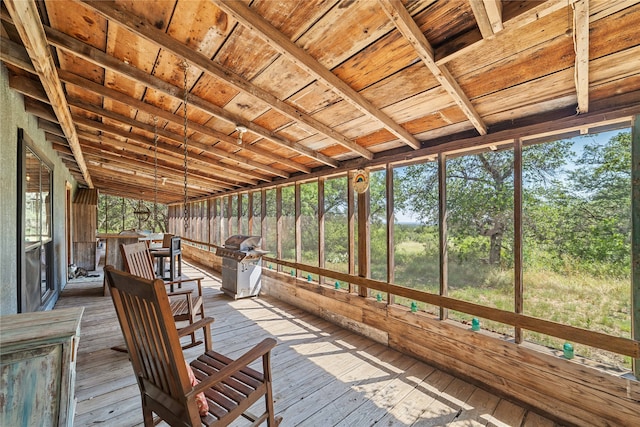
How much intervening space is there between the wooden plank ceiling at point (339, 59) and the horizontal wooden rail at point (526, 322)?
4.95 feet

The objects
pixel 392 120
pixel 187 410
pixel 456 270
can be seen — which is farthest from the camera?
pixel 456 270

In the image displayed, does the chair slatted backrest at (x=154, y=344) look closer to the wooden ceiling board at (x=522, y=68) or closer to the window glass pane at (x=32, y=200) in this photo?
the window glass pane at (x=32, y=200)

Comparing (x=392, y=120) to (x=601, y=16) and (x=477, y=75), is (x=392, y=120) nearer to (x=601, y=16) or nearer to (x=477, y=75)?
(x=477, y=75)

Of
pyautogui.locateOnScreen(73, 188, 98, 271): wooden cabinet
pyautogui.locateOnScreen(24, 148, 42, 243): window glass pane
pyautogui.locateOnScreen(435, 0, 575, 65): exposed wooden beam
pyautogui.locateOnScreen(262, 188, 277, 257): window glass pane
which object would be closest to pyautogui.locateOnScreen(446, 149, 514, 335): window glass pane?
pyautogui.locateOnScreen(435, 0, 575, 65): exposed wooden beam

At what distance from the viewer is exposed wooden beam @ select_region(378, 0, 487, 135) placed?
4.00ft

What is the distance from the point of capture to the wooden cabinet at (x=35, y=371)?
1089mm

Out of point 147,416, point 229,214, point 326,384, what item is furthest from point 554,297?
point 229,214

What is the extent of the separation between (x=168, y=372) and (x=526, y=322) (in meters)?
2.44

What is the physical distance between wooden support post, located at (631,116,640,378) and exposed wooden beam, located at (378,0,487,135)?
3.26ft

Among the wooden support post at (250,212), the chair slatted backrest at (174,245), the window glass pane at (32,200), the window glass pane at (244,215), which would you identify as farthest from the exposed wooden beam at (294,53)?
the window glass pane at (244,215)

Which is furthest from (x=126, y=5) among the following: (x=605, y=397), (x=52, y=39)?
(x=605, y=397)

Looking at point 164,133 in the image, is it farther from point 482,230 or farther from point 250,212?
point 482,230

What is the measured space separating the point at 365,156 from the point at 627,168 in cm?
212

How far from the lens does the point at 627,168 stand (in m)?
1.79
